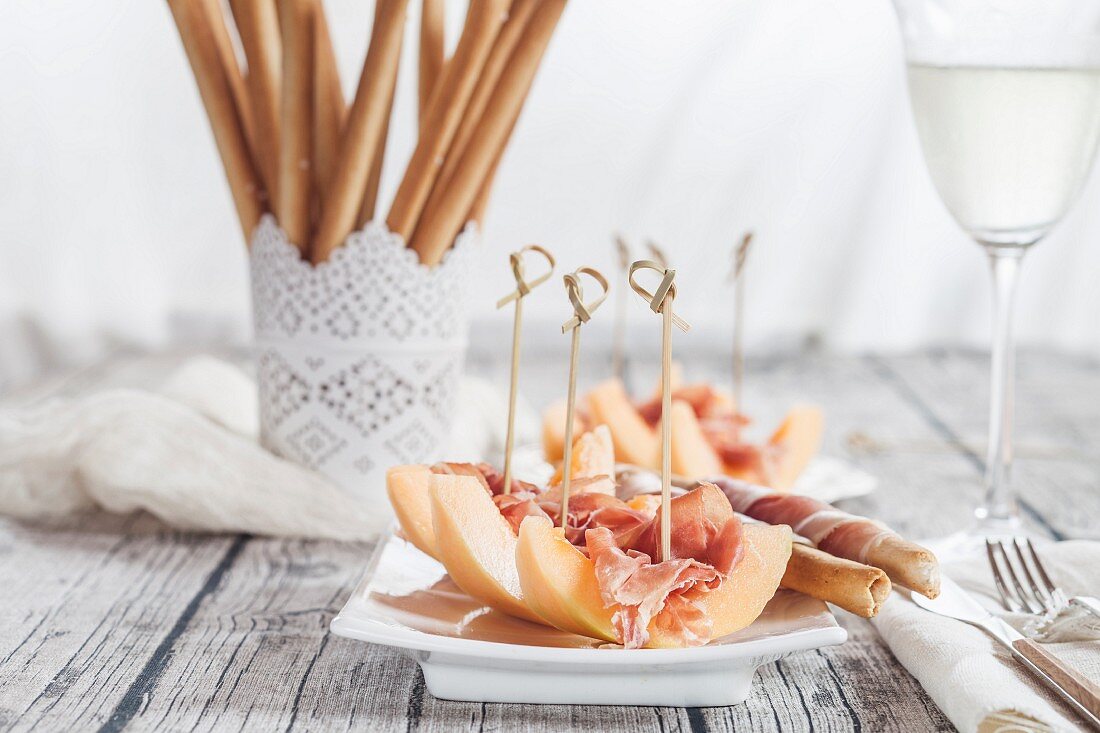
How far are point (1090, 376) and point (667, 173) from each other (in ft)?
2.33

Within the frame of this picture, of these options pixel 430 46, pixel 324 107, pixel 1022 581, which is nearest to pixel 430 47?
pixel 430 46

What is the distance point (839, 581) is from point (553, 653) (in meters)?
0.15

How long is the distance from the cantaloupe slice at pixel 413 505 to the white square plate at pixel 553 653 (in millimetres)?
35

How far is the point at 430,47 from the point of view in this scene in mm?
897

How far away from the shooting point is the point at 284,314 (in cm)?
88

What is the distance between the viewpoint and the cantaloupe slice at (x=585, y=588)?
21.7 inches

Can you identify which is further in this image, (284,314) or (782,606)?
(284,314)

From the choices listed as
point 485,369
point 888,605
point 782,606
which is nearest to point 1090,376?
point 485,369

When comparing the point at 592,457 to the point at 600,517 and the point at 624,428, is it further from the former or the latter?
the point at 624,428

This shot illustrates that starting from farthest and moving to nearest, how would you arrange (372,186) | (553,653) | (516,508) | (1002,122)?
(372,186), (1002,122), (516,508), (553,653)

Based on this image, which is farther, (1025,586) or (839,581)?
(1025,586)

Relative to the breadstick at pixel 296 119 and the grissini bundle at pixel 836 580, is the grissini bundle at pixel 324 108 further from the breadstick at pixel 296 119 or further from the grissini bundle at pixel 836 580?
the grissini bundle at pixel 836 580

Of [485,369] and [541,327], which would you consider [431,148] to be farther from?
[541,327]

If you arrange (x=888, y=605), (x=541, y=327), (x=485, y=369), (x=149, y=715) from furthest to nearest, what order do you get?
(x=541, y=327) → (x=485, y=369) → (x=888, y=605) → (x=149, y=715)
